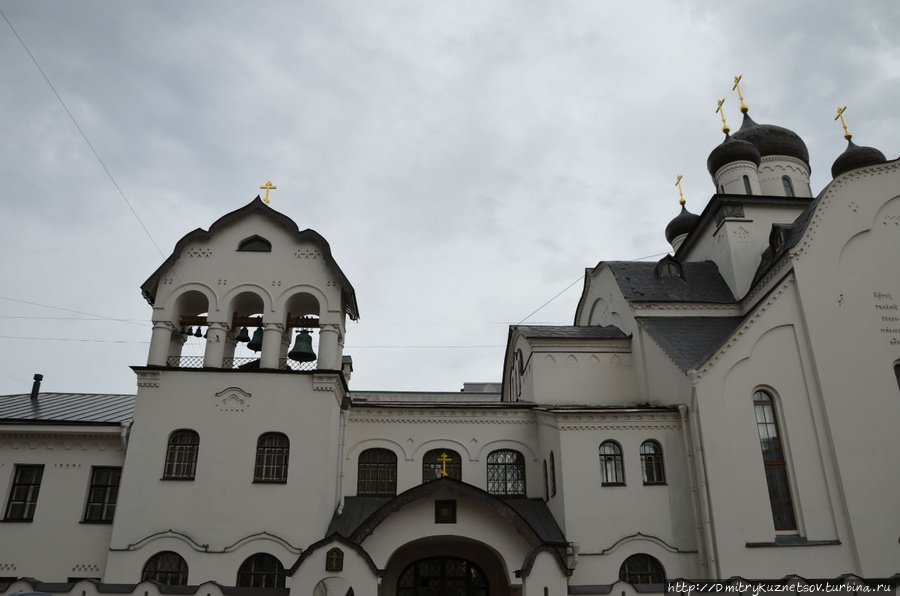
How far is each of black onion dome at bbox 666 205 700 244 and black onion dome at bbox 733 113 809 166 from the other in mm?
4317

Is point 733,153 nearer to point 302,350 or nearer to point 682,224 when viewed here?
point 682,224

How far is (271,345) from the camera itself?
15.7 meters

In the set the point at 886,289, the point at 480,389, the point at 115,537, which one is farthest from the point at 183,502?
the point at 480,389

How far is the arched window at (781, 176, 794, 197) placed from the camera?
24484 millimetres

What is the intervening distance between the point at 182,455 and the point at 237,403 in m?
1.63

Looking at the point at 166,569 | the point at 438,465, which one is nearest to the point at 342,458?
the point at 438,465

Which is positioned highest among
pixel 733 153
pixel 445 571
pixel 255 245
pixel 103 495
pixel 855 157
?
pixel 733 153

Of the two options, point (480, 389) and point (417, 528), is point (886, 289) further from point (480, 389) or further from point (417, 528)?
point (480, 389)

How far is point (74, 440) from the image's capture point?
1590cm

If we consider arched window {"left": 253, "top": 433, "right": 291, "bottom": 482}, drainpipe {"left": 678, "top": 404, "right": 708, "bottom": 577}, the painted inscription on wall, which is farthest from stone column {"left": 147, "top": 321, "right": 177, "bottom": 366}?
the painted inscription on wall

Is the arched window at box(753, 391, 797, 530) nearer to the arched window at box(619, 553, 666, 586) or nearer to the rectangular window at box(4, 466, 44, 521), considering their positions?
the arched window at box(619, 553, 666, 586)

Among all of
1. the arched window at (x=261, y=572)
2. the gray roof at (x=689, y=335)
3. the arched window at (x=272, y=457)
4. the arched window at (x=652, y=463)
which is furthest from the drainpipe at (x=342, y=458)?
the gray roof at (x=689, y=335)

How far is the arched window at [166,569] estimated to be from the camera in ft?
45.4

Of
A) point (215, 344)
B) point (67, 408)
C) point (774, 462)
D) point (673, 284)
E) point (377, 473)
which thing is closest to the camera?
Result: point (774, 462)
